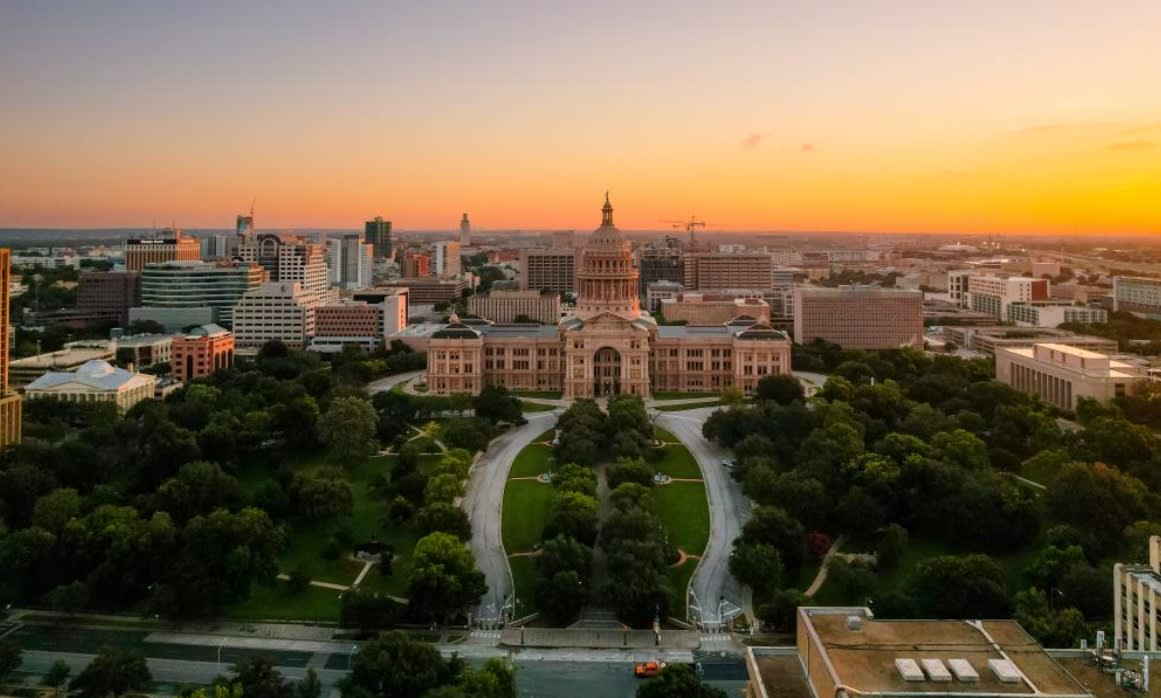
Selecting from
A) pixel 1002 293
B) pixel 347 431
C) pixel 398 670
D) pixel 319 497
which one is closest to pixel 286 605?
pixel 319 497

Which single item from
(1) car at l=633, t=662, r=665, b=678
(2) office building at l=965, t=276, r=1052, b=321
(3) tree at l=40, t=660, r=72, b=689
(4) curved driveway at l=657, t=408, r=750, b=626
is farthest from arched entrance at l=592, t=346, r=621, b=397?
(2) office building at l=965, t=276, r=1052, b=321

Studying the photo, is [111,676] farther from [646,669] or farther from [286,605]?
[646,669]

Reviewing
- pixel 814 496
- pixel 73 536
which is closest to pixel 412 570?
pixel 73 536

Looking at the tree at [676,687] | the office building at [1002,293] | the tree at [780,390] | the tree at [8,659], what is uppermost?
the office building at [1002,293]

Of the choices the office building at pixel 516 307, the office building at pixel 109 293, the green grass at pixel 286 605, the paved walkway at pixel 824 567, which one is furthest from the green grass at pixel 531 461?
the office building at pixel 109 293

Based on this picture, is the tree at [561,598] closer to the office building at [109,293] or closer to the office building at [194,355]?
the office building at [194,355]

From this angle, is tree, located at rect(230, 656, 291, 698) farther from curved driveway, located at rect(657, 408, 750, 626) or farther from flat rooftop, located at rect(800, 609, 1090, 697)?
flat rooftop, located at rect(800, 609, 1090, 697)
